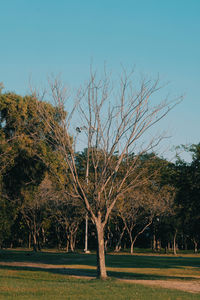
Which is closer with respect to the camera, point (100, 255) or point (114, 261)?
point (100, 255)

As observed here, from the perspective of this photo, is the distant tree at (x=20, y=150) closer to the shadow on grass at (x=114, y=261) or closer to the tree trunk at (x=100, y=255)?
the shadow on grass at (x=114, y=261)

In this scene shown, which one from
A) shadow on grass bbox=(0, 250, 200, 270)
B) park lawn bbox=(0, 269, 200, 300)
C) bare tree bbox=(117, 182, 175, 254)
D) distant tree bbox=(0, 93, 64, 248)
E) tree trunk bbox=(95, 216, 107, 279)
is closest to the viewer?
park lawn bbox=(0, 269, 200, 300)

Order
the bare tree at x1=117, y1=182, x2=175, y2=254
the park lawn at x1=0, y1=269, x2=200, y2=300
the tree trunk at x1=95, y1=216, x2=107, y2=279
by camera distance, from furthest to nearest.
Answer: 1. the bare tree at x1=117, y1=182, x2=175, y2=254
2. the tree trunk at x1=95, y1=216, x2=107, y2=279
3. the park lawn at x1=0, y1=269, x2=200, y2=300

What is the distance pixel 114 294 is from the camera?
45.0 ft

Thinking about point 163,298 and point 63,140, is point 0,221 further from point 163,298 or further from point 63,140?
point 163,298

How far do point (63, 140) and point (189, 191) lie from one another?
10.3 metres

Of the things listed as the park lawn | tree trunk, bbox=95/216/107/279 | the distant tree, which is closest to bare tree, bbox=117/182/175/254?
the distant tree

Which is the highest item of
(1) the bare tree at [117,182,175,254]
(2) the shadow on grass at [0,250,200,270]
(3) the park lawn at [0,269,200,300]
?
(1) the bare tree at [117,182,175,254]

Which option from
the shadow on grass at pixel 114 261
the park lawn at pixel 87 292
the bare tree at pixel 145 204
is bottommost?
the park lawn at pixel 87 292

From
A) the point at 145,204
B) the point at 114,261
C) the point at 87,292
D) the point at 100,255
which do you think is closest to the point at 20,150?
the point at 114,261

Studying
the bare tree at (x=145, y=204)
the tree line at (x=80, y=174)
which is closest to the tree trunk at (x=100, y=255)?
the tree line at (x=80, y=174)

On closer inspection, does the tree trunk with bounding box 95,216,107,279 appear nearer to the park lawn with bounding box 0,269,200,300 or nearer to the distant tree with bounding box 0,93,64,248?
the park lawn with bounding box 0,269,200,300

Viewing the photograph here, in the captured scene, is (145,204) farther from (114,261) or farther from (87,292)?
(87,292)

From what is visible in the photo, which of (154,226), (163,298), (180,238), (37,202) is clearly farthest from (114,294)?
(180,238)
